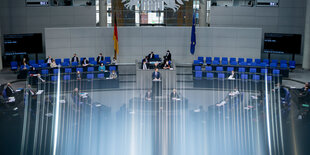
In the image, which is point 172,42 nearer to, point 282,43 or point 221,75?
point 221,75

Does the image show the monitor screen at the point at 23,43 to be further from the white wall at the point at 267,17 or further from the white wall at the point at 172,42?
the white wall at the point at 267,17

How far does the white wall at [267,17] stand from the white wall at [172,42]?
2274mm

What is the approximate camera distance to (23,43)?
70.5 ft

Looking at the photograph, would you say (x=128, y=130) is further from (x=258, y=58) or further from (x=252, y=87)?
(x=258, y=58)

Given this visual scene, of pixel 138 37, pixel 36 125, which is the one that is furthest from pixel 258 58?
pixel 36 125

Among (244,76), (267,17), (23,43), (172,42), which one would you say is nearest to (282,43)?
(267,17)

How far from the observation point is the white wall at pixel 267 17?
23172 mm

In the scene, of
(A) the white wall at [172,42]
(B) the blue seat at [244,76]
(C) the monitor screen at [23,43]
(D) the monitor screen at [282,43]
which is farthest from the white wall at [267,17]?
(C) the monitor screen at [23,43]

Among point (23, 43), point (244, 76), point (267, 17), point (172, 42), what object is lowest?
point (244, 76)

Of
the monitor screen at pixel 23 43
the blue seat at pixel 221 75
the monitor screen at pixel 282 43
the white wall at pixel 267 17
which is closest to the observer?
the blue seat at pixel 221 75

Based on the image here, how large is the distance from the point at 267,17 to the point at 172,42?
6.96 m

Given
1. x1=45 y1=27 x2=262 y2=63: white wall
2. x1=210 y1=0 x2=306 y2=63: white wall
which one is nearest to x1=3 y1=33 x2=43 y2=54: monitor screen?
x1=45 y1=27 x2=262 y2=63: white wall

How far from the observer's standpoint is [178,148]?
10164mm

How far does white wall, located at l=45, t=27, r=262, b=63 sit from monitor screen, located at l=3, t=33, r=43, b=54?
294 centimetres
